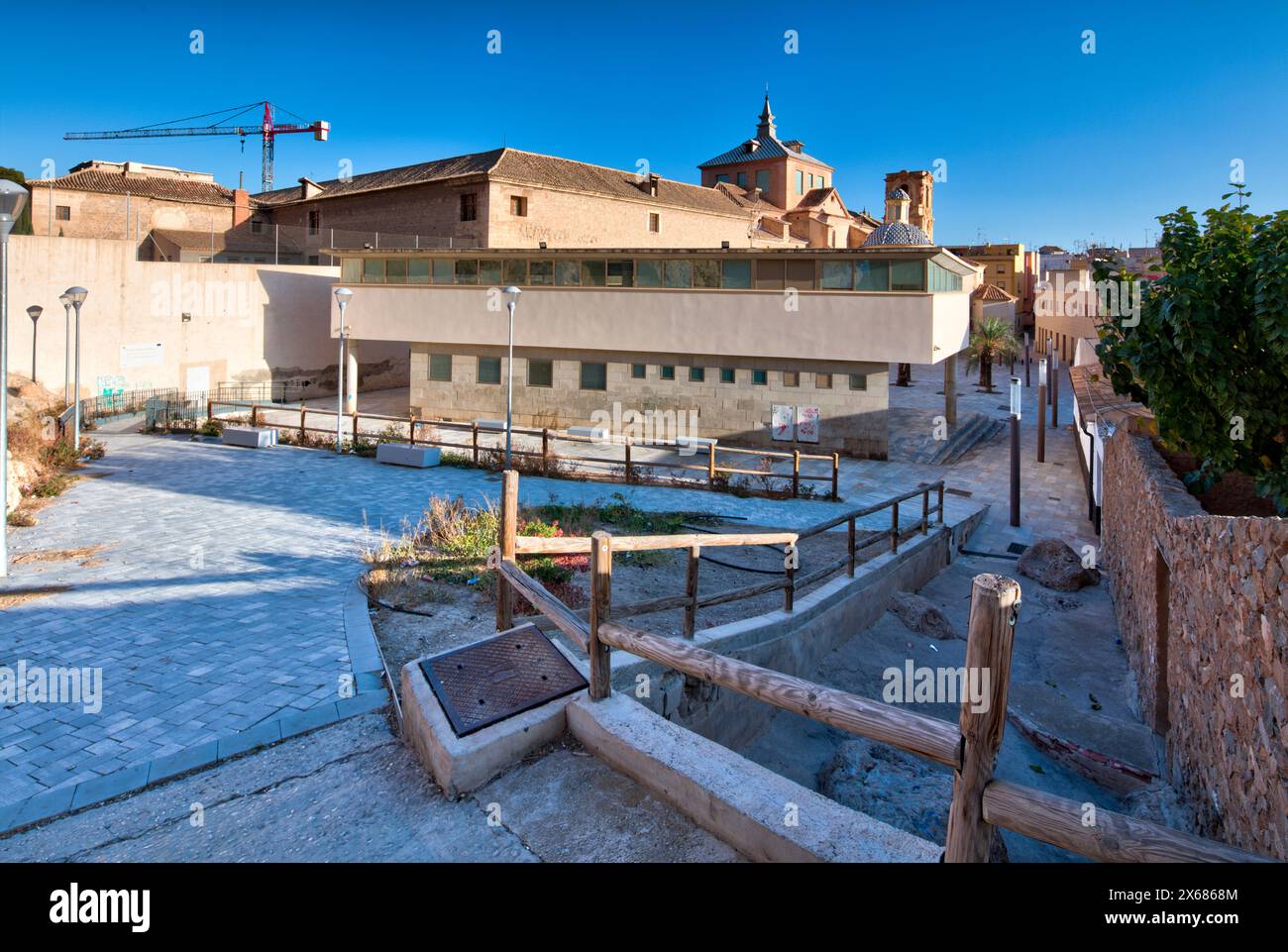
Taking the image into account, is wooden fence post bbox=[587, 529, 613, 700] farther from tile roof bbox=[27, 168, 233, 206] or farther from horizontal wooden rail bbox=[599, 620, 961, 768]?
tile roof bbox=[27, 168, 233, 206]

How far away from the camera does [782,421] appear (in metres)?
23.7

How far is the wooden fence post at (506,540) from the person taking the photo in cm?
625

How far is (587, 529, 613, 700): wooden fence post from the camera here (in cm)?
486

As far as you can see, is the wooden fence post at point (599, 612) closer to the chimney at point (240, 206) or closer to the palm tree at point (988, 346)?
the palm tree at point (988, 346)

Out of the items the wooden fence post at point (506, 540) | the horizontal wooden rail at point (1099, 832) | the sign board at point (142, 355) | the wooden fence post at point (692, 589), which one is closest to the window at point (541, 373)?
the sign board at point (142, 355)

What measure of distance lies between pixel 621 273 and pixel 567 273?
5.93 ft

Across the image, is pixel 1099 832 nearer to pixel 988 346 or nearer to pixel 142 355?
pixel 142 355

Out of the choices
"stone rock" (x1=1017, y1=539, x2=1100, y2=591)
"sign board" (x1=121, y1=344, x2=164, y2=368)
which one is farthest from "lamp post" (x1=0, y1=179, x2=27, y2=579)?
"sign board" (x1=121, y1=344, x2=164, y2=368)

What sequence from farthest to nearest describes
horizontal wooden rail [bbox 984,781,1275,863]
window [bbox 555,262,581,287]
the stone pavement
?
window [bbox 555,262,581,287] → the stone pavement → horizontal wooden rail [bbox 984,781,1275,863]

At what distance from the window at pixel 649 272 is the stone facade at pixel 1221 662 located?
58.0 ft

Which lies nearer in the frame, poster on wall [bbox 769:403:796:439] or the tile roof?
poster on wall [bbox 769:403:796:439]

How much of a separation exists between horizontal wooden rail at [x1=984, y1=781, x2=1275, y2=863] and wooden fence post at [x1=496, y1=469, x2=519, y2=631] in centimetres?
404

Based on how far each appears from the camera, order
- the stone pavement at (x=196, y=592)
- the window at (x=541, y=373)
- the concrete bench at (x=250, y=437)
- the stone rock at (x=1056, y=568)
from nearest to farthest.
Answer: the stone pavement at (x=196, y=592)
the stone rock at (x=1056, y=568)
the concrete bench at (x=250, y=437)
the window at (x=541, y=373)
